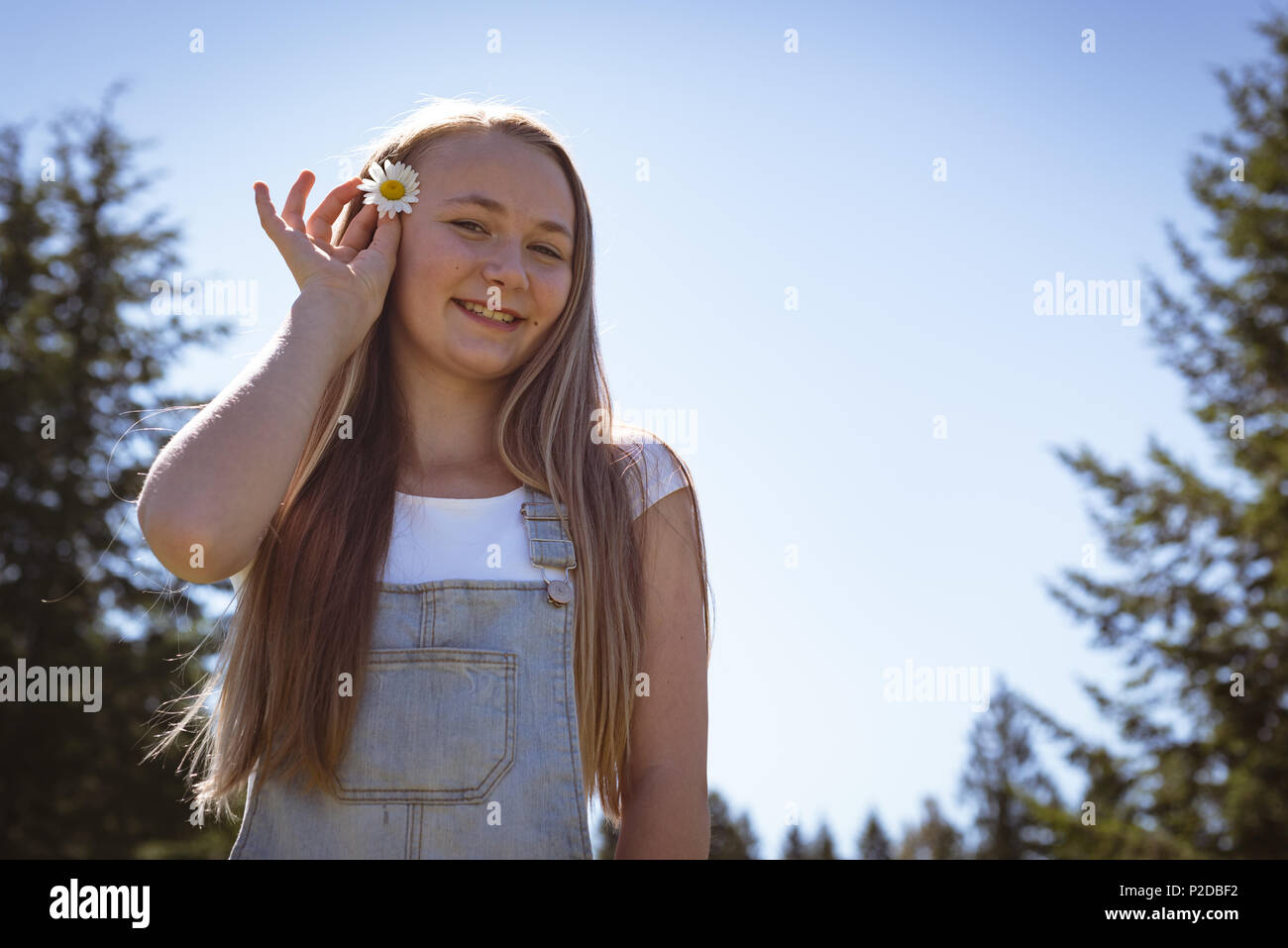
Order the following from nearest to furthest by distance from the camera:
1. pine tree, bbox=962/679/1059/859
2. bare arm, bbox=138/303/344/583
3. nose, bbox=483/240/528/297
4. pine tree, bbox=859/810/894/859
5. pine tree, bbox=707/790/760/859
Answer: bare arm, bbox=138/303/344/583 < nose, bbox=483/240/528/297 < pine tree, bbox=707/790/760/859 < pine tree, bbox=962/679/1059/859 < pine tree, bbox=859/810/894/859

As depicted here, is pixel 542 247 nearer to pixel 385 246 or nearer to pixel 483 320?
pixel 483 320

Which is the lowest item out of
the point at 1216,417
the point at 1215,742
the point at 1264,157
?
the point at 1215,742

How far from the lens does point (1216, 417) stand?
17.0 metres

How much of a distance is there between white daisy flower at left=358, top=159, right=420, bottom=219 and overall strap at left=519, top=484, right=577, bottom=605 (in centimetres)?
85

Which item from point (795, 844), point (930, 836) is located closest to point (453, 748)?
point (795, 844)

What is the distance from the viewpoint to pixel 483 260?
290 centimetres

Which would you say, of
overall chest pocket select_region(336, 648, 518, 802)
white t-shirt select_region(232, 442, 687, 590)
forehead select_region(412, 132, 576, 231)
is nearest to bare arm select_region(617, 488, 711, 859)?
white t-shirt select_region(232, 442, 687, 590)

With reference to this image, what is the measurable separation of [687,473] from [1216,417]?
53.5 feet

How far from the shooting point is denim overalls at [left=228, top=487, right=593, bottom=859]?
2408 mm

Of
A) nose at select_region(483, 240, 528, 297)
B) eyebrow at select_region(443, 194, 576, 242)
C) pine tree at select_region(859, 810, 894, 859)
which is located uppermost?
eyebrow at select_region(443, 194, 576, 242)

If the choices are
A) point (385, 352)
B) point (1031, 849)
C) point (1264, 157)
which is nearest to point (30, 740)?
point (385, 352)

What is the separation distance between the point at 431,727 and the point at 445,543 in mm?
463

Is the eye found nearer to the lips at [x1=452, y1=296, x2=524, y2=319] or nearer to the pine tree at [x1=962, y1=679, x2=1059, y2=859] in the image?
the lips at [x1=452, y1=296, x2=524, y2=319]

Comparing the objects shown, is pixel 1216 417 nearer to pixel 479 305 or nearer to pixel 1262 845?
pixel 1262 845
